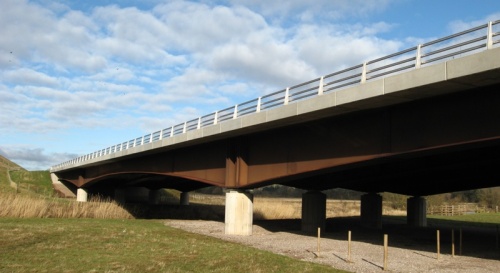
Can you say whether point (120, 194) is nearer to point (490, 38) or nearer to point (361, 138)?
point (361, 138)

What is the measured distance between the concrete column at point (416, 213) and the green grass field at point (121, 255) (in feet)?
94.8

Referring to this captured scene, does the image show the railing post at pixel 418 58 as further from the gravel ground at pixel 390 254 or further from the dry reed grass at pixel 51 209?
the dry reed grass at pixel 51 209

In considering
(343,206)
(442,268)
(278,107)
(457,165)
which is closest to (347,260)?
(442,268)

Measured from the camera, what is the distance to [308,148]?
79.3 feet

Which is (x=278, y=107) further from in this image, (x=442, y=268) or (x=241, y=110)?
(x=442, y=268)

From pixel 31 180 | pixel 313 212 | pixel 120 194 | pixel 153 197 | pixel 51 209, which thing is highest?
pixel 31 180

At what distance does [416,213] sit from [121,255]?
3501 cm

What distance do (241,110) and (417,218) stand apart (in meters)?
25.3

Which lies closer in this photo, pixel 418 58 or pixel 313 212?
pixel 418 58

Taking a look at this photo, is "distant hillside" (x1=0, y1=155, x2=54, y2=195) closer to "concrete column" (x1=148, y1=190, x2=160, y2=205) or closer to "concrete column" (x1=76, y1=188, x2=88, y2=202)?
"concrete column" (x1=76, y1=188, x2=88, y2=202)

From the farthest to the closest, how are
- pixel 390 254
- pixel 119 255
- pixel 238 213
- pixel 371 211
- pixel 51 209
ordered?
pixel 371 211 < pixel 51 209 < pixel 238 213 < pixel 390 254 < pixel 119 255

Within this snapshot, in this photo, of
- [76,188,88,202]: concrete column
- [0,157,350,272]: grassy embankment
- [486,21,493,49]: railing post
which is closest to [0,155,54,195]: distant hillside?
[76,188,88,202]: concrete column

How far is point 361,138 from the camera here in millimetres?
20969

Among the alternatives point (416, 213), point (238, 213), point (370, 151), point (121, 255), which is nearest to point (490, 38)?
point (370, 151)
